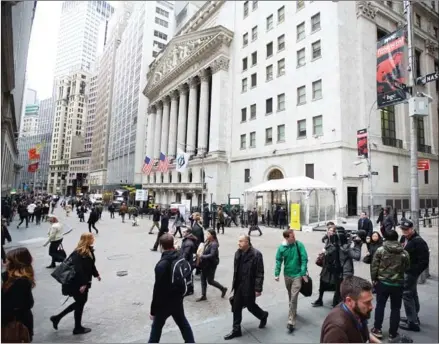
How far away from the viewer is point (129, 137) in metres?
66.7

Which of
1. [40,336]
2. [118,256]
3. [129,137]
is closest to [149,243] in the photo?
[118,256]

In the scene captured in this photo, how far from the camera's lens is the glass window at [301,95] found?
2830 cm

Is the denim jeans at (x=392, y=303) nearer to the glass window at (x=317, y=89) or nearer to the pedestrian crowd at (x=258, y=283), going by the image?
the pedestrian crowd at (x=258, y=283)

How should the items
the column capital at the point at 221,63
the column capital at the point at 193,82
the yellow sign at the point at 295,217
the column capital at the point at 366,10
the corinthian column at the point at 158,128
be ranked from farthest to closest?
the corinthian column at the point at 158,128, the column capital at the point at 193,82, the column capital at the point at 221,63, the column capital at the point at 366,10, the yellow sign at the point at 295,217

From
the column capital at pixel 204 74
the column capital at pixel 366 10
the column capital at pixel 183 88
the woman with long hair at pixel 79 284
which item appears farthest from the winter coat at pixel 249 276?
the column capital at pixel 183 88

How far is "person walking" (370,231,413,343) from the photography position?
473 cm

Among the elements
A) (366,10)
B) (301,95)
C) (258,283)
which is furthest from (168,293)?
(366,10)

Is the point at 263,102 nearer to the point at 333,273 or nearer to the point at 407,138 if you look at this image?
the point at 407,138

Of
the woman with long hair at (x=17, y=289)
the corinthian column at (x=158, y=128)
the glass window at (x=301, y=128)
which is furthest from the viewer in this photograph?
the corinthian column at (x=158, y=128)

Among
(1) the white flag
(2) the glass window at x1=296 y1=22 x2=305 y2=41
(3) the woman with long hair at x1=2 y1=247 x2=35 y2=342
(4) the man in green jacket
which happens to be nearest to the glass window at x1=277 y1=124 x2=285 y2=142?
(2) the glass window at x1=296 y1=22 x2=305 y2=41

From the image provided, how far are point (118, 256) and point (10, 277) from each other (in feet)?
27.6

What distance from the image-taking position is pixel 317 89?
2716 cm

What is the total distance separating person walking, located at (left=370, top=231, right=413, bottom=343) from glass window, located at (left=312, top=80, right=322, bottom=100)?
24.4m

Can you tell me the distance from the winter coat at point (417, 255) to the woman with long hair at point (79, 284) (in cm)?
608
